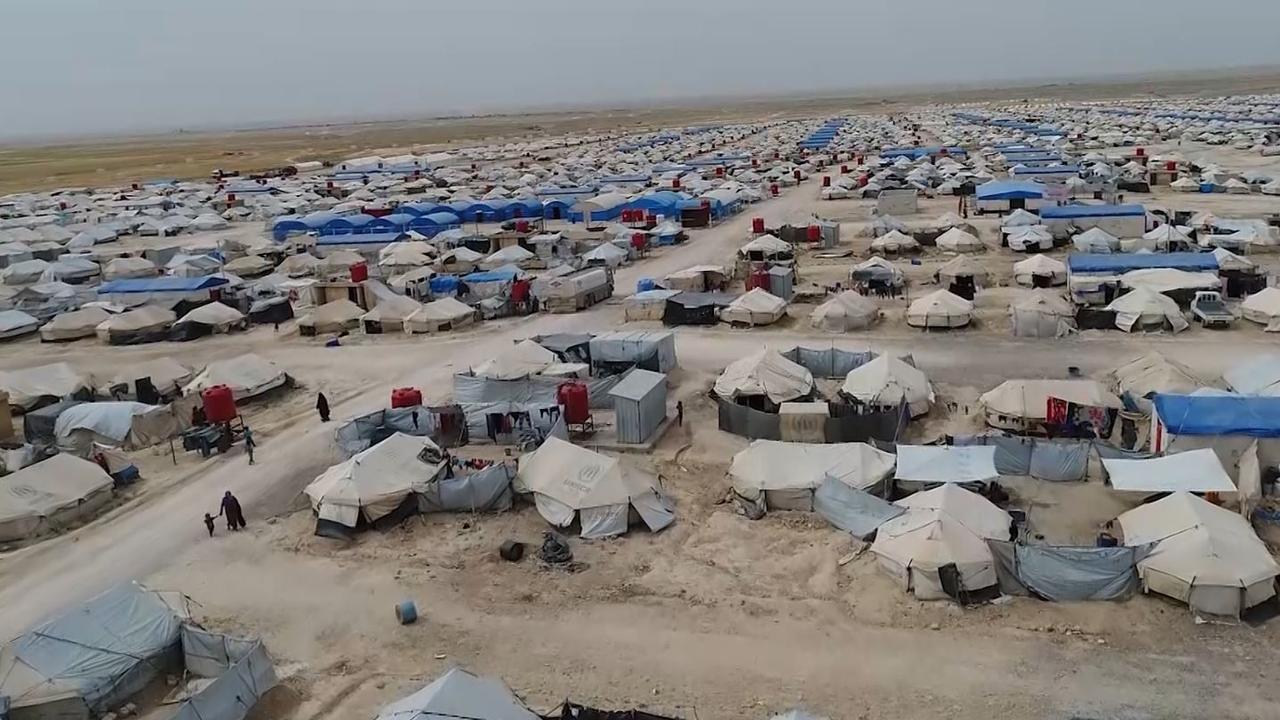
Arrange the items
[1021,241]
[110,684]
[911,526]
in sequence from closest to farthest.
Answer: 1. [110,684]
2. [911,526]
3. [1021,241]

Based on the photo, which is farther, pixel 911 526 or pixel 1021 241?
pixel 1021 241

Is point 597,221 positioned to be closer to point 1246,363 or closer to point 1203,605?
point 1246,363

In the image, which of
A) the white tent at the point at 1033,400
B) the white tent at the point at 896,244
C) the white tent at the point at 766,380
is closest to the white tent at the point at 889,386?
the white tent at the point at 766,380

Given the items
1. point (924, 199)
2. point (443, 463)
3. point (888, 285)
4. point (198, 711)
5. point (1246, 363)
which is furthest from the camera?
point (924, 199)

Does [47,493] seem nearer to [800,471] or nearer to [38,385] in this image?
[38,385]

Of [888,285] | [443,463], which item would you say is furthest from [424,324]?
[888,285]
